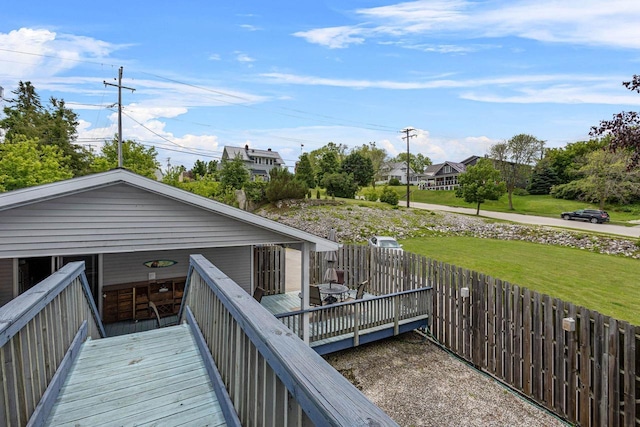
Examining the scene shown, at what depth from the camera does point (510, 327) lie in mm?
6531

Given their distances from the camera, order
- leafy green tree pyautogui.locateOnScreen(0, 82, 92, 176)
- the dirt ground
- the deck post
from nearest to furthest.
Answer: the dirt ground, the deck post, leafy green tree pyautogui.locateOnScreen(0, 82, 92, 176)

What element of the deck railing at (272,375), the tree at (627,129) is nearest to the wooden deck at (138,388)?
the deck railing at (272,375)

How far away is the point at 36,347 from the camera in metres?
2.11

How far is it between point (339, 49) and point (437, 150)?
224 feet

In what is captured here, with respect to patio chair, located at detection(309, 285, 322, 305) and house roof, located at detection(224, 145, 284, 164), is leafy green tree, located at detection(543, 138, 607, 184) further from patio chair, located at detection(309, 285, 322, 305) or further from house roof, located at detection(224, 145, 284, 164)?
patio chair, located at detection(309, 285, 322, 305)

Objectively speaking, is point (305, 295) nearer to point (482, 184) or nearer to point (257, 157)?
point (482, 184)

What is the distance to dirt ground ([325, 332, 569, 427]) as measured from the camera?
5.61 m

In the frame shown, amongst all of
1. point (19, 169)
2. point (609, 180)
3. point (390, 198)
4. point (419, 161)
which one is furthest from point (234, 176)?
point (419, 161)

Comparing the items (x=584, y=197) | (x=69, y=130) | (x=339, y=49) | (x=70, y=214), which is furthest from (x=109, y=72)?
(x=584, y=197)

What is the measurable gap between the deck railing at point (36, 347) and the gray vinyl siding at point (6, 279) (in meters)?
6.22

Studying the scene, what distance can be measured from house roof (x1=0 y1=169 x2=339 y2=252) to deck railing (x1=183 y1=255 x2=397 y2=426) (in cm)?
377

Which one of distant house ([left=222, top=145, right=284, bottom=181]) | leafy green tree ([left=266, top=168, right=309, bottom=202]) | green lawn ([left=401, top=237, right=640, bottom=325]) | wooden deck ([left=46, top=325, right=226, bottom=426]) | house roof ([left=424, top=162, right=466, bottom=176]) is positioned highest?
distant house ([left=222, top=145, right=284, bottom=181])

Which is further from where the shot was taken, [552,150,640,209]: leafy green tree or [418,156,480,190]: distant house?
[418,156,480,190]: distant house

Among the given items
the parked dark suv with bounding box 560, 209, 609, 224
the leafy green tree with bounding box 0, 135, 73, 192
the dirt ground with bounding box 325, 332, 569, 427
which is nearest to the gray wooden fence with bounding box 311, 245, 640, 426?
the dirt ground with bounding box 325, 332, 569, 427
